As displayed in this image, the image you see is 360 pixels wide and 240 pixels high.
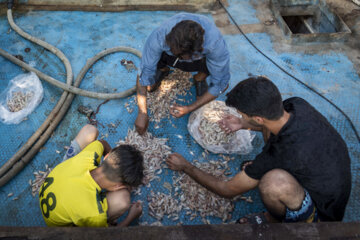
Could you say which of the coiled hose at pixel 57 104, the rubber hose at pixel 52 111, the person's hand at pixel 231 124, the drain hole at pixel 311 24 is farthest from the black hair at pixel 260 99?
the drain hole at pixel 311 24

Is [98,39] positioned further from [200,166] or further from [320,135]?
[320,135]

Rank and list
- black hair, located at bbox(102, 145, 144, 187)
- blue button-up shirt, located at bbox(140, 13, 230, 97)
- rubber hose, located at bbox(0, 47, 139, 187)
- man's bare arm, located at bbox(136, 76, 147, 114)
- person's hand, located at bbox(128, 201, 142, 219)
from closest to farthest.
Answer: black hair, located at bbox(102, 145, 144, 187) → person's hand, located at bbox(128, 201, 142, 219) → blue button-up shirt, located at bbox(140, 13, 230, 97) → rubber hose, located at bbox(0, 47, 139, 187) → man's bare arm, located at bbox(136, 76, 147, 114)

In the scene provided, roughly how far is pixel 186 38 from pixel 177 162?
46.5 inches

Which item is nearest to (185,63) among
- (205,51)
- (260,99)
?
(205,51)

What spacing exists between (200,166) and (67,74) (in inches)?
84.9

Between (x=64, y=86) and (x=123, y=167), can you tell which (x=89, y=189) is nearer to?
(x=123, y=167)

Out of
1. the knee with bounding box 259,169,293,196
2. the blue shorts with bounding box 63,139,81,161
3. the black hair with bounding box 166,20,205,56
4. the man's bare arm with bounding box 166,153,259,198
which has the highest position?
the black hair with bounding box 166,20,205,56

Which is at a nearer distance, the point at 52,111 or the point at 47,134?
the point at 47,134

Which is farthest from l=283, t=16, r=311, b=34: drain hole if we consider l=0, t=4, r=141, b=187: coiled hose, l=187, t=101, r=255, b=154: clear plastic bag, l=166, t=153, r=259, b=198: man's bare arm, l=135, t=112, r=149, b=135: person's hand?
l=166, t=153, r=259, b=198: man's bare arm

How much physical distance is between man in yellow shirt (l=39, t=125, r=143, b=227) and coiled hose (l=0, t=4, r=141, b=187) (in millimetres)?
900

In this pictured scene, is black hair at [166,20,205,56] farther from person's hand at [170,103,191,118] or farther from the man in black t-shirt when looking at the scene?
person's hand at [170,103,191,118]

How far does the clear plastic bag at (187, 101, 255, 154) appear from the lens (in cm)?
273

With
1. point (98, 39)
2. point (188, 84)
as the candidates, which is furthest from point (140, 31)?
point (188, 84)

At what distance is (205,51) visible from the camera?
96.3 inches
